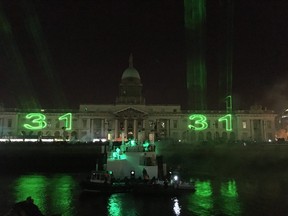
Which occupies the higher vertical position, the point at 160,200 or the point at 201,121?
the point at 201,121

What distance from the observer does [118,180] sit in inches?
1833

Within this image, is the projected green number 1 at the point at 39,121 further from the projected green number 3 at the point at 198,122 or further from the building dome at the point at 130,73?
the projected green number 3 at the point at 198,122

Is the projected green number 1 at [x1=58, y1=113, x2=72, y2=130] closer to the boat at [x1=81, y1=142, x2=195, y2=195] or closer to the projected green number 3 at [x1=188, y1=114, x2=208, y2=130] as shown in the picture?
the projected green number 3 at [x1=188, y1=114, x2=208, y2=130]

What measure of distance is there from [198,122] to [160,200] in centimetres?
10272

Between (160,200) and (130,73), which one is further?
(130,73)

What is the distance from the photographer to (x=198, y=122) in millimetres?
143125

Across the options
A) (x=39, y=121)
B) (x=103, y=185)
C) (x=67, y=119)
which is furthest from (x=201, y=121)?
(x=103, y=185)

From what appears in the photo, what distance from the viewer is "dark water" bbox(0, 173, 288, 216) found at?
3706cm

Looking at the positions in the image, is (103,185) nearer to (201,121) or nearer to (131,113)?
(131,113)

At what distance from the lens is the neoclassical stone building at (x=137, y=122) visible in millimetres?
135000

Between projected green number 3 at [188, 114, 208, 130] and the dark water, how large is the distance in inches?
3367

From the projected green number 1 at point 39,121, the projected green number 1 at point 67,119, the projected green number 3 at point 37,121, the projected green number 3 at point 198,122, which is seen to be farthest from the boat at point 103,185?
the projected green number 3 at point 198,122

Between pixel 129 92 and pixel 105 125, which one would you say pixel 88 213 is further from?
pixel 129 92

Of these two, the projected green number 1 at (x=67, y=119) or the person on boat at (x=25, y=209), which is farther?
the projected green number 1 at (x=67, y=119)
